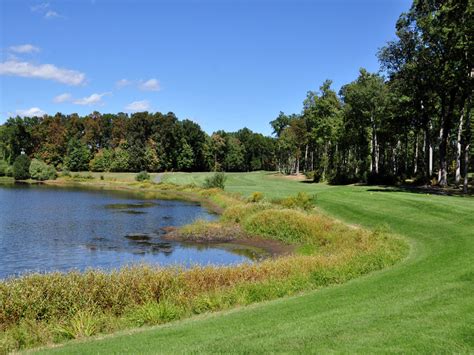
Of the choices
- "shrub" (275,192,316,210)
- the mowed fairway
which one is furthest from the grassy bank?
A: "shrub" (275,192,316,210)

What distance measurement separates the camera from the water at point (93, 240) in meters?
24.4

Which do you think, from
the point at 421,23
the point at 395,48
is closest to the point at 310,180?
the point at 395,48

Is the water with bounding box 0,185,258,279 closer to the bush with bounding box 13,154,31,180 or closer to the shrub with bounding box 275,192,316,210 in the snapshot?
the shrub with bounding box 275,192,316,210

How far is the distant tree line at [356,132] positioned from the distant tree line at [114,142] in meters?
0.28

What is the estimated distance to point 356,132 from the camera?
6681 cm

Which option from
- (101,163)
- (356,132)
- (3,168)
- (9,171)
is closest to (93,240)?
(356,132)

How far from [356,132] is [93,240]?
45748mm

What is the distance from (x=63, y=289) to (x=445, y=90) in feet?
130

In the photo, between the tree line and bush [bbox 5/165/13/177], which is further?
bush [bbox 5/165/13/177]

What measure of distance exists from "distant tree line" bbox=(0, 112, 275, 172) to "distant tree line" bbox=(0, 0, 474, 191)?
28cm

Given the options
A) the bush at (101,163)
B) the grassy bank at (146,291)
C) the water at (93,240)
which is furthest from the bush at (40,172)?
the grassy bank at (146,291)

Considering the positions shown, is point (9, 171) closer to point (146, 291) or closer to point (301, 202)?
point (301, 202)

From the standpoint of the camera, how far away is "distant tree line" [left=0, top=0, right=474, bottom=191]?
1601 inches

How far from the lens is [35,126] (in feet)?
427
